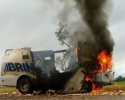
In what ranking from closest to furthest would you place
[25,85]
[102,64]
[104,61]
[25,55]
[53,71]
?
[53,71] → [102,64] → [104,61] → [25,55] → [25,85]

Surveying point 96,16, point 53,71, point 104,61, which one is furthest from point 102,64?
point 96,16

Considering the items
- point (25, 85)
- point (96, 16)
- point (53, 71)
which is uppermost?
point (96, 16)

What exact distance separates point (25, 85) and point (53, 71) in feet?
6.22

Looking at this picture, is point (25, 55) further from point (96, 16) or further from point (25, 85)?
point (96, 16)

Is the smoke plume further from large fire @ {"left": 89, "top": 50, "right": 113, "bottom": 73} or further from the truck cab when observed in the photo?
the truck cab

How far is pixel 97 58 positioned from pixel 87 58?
0.64 m

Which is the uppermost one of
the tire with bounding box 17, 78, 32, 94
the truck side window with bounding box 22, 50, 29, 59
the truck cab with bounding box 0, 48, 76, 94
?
the truck side window with bounding box 22, 50, 29, 59

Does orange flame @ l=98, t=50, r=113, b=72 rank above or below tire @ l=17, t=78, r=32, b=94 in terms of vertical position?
above

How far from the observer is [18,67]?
1980 cm

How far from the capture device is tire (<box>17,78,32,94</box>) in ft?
64.1

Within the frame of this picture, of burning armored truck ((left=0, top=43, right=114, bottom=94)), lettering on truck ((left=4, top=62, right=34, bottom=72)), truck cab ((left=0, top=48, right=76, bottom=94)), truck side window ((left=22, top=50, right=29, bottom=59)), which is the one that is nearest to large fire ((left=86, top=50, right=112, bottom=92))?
burning armored truck ((left=0, top=43, right=114, bottom=94))

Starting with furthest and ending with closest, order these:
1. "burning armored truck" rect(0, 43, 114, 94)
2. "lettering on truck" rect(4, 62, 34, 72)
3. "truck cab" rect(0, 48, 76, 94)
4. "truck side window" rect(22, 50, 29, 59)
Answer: "truck side window" rect(22, 50, 29, 59)
"lettering on truck" rect(4, 62, 34, 72)
"truck cab" rect(0, 48, 76, 94)
"burning armored truck" rect(0, 43, 114, 94)

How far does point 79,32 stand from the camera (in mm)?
20766

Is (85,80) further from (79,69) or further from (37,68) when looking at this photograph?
(37,68)
